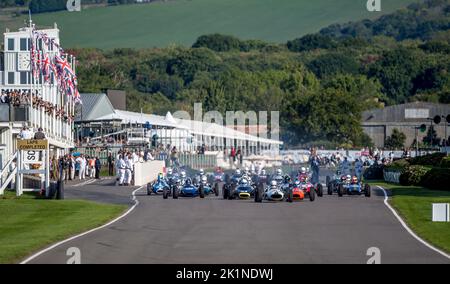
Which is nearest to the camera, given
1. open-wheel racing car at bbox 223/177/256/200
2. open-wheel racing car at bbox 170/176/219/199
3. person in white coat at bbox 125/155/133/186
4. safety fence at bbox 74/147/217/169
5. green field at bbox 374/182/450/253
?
green field at bbox 374/182/450/253

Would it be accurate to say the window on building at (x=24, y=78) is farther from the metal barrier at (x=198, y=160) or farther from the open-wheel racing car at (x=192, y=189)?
the open-wheel racing car at (x=192, y=189)

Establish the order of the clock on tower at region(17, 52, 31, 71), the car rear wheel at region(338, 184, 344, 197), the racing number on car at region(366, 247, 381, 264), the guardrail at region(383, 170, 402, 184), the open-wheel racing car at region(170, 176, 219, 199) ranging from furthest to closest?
the clock on tower at region(17, 52, 31, 71) < the guardrail at region(383, 170, 402, 184) < the open-wheel racing car at region(170, 176, 219, 199) < the car rear wheel at region(338, 184, 344, 197) < the racing number on car at region(366, 247, 381, 264)

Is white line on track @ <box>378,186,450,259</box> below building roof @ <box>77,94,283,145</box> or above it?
below

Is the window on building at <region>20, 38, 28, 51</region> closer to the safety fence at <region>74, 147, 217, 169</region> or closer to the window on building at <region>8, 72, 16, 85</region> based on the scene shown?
the window on building at <region>8, 72, 16, 85</region>

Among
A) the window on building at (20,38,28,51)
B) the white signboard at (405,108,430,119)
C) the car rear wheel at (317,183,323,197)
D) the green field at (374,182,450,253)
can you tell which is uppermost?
the window on building at (20,38,28,51)

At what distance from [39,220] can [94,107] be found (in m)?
63.3

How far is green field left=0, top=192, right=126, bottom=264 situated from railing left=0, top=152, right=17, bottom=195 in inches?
20.3

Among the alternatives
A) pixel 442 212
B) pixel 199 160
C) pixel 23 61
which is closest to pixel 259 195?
pixel 442 212

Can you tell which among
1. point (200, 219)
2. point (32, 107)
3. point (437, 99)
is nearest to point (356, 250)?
point (200, 219)

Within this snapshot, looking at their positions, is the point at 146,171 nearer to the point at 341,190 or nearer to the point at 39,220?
the point at 341,190

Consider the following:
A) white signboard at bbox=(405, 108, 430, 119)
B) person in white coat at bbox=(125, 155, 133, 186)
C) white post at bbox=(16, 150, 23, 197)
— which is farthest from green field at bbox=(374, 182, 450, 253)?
white signboard at bbox=(405, 108, 430, 119)

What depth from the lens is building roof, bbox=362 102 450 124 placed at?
14425 centimetres

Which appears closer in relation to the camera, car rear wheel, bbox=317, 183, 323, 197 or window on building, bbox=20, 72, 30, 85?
car rear wheel, bbox=317, 183, 323, 197
